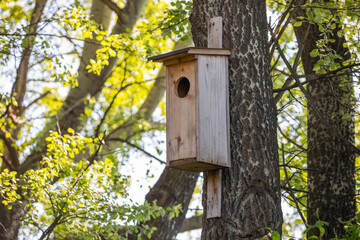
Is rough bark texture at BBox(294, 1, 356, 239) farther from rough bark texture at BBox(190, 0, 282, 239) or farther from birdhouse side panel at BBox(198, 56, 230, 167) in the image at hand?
birdhouse side panel at BBox(198, 56, 230, 167)

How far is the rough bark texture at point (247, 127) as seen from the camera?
11.1ft

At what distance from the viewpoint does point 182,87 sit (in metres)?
3.88

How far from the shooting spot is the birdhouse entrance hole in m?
3.84

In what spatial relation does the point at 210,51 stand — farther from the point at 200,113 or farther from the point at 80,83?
the point at 80,83

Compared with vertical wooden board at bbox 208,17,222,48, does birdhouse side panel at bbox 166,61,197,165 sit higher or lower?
lower

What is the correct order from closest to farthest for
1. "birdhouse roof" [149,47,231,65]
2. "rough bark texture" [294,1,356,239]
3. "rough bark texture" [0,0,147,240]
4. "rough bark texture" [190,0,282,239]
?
"rough bark texture" [190,0,282,239] → "birdhouse roof" [149,47,231,65] → "rough bark texture" [294,1,356,239] → "rough bark texture" [0,0,147,240]

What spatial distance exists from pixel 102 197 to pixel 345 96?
9.34ft

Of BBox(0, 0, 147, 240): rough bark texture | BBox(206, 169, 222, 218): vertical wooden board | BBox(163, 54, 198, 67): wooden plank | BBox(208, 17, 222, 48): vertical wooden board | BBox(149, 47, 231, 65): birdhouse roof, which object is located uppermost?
BBox(0, 0, 147, 240): rough bark texture

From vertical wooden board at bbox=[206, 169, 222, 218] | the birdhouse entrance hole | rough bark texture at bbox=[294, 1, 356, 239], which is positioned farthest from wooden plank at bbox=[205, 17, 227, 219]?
rough bark texture at bbox=[294, 1, 356, 239]

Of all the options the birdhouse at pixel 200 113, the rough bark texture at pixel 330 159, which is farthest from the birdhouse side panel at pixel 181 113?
the rough bark texture at pixel 330 159

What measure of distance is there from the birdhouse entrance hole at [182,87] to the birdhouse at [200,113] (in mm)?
24

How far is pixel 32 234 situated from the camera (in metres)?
8.09

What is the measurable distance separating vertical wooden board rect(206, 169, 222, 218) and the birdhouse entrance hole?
2.09ft

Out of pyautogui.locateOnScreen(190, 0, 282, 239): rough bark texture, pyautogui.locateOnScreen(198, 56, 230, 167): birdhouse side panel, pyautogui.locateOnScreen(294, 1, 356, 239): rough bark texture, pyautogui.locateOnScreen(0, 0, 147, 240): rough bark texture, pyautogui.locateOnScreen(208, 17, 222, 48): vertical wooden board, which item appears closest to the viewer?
pyautogui.locateOnScreen(190, 0, 282, 239): rough bark texture
